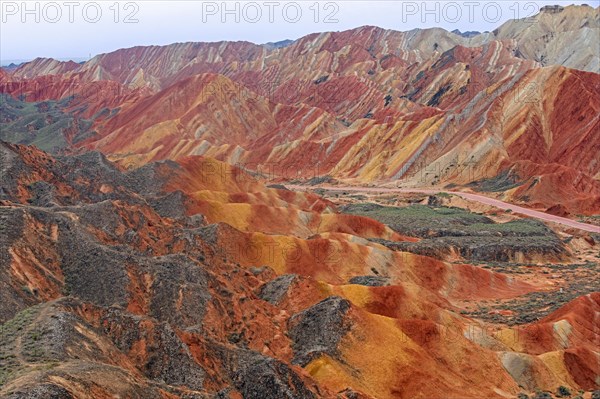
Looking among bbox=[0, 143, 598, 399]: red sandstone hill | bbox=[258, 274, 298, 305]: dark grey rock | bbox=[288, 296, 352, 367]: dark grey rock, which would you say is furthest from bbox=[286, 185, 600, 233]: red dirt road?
bbox=[288, 296, 352, 367]: dark grey rock

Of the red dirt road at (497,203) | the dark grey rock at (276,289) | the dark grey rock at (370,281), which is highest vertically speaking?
the dark grey rock at (276,289)

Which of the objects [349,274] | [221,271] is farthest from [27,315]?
[349,274]

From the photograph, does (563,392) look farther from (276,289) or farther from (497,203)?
(497,203)

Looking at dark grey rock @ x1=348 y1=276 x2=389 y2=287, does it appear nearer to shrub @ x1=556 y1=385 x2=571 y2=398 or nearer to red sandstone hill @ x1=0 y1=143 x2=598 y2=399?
red sandstone hill @ x1=0 y1=143 x2=598 y2=399

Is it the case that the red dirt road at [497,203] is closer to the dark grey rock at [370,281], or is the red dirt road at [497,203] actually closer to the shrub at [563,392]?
the dark grey rock at [370,281]

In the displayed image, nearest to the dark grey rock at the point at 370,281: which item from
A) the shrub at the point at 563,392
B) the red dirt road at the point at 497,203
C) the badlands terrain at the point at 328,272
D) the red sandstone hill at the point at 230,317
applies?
the red sandstone hill at the point at 230,317

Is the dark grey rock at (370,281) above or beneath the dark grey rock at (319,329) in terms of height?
beneath

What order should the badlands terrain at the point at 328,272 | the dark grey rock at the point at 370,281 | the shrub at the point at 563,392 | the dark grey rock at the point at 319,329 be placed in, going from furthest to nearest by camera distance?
1. the dark grey rock at the point at 370,281
2. the shrub at the point at 563,392
3. the dark grey rock at the point at 319,329
4. the badlands terrain at the point at 328,272

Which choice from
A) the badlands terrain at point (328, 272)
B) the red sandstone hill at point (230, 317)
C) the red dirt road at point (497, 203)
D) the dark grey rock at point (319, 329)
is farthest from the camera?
the red dirt road at point (497, 203)

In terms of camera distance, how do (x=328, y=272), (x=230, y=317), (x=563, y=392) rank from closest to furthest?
(x=230, y=317), (x=563, y=392), (x=328, y=272)

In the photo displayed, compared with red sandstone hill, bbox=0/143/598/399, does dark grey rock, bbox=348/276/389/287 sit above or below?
below

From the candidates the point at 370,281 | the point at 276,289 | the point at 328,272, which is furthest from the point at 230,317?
the point at 328,272
